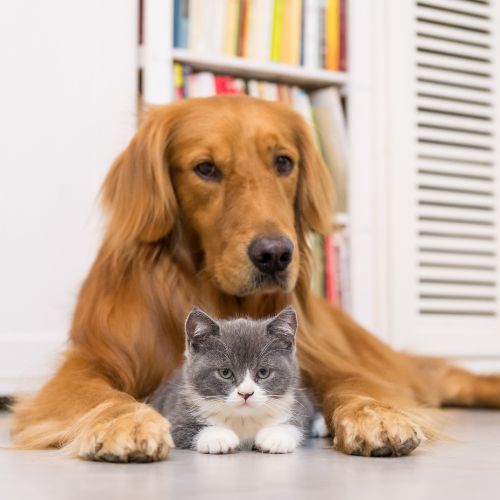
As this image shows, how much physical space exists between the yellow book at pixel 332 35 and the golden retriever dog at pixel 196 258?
119 centimetres

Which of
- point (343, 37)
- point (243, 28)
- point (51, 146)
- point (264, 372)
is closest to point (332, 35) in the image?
point (343, 37)

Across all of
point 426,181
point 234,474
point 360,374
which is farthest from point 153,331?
point 426,181

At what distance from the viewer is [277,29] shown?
3.43 meters

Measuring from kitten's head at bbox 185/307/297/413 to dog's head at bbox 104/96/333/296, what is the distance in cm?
21

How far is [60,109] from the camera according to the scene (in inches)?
121

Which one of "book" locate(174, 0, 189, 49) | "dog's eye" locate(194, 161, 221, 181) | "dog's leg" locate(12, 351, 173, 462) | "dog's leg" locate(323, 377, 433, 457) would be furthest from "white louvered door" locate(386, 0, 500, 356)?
"dog's leg" locate(12, 351, 173, 462)

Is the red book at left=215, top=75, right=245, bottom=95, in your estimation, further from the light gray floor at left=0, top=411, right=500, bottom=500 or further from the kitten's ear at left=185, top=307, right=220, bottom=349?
the light gray floor at left=0, top=411, right=500, bottom=500

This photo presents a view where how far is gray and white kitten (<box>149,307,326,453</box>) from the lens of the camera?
1.73 metres

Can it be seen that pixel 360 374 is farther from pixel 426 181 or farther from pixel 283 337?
pixel 426 181

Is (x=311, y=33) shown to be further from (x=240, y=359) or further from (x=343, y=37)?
(x=240, y=359)

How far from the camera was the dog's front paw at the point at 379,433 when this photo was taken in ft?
5.55

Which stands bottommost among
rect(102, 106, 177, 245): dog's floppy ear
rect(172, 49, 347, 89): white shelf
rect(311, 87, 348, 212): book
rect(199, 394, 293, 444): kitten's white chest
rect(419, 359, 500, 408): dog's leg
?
rect(419, 359, 500, 408): dog's leg

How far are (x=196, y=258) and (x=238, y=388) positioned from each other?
0.59 meters

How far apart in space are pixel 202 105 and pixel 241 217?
42cm
